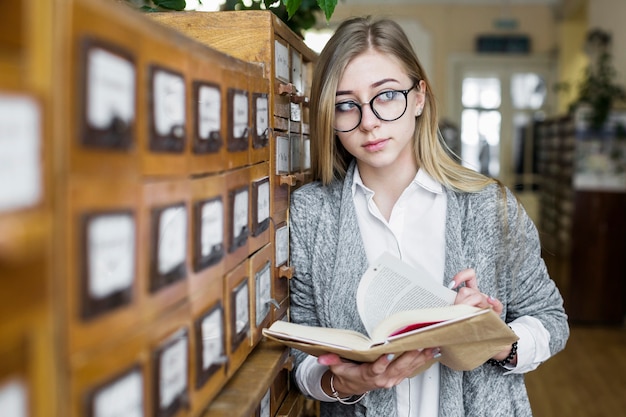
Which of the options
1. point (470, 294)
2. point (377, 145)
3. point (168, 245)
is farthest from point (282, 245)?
point (168, 245)

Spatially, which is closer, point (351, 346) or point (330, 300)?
point (351, 346)

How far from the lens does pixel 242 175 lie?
1.08 metres

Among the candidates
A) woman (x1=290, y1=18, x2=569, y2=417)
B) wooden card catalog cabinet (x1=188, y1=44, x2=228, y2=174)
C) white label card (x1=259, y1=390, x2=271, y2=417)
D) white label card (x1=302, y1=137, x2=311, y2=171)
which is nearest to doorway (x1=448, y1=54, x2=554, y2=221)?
white label card (x1=302, y1=137, x2=311, y2=171)

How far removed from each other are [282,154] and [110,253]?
2.70 ft

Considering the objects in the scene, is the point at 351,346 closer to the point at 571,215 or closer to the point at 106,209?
the point at 106,209

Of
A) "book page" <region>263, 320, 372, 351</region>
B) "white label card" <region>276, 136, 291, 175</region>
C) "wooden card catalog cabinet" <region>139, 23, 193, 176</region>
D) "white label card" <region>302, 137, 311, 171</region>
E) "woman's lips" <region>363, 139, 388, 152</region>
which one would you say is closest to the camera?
"wooden card catalog cabinet" <region>139, 23, 193, 176</region>

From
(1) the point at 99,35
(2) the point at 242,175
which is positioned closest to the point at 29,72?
(1) the point at 99,35

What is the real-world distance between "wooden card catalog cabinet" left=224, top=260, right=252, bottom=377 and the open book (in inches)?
1.9

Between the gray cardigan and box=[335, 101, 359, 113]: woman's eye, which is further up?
box=[335, 101, 359, 113]: woman's eye

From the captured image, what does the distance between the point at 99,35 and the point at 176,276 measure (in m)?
0.29

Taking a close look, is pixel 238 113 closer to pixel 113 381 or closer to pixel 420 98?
pixel 113 381

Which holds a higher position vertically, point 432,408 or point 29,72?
point 29,72

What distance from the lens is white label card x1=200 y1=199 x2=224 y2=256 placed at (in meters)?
0.88

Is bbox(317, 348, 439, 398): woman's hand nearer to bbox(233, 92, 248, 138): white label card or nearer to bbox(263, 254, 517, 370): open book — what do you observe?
bbox(263, 254, 517, 370): open book
